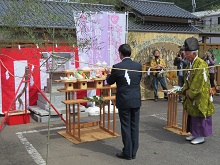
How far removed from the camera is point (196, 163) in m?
4.48

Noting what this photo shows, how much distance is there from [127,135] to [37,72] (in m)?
4.07

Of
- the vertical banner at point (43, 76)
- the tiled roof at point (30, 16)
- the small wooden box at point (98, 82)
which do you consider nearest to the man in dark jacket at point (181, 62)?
the tiled roof at point (30, 16)

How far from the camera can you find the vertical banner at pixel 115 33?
8359 millimetres

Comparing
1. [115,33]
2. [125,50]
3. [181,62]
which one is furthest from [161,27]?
[125,50]

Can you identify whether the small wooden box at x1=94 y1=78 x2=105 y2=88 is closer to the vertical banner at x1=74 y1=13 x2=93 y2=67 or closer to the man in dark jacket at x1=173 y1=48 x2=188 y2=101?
the vertical banner at x1=74 y1=13 x2=93 y2=67

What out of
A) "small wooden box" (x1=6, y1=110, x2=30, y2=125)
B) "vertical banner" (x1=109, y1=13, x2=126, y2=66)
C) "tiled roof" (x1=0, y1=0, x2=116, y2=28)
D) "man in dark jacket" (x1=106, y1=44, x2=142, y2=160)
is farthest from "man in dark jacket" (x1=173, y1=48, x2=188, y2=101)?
"small wooden box" (x1=6, y1=110, x2=30, y2=125)

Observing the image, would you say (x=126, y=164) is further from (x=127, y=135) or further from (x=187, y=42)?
(x=187, y=42)

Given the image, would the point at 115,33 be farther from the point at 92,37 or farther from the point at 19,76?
the point at 19,76

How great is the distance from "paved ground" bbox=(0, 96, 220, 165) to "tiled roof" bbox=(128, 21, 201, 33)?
422cm

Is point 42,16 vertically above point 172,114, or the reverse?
point 42,16

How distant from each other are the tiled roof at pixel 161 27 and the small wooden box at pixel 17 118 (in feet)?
14.6

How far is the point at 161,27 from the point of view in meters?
10.2

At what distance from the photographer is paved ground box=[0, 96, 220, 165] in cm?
455

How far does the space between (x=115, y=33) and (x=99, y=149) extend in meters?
4.30
